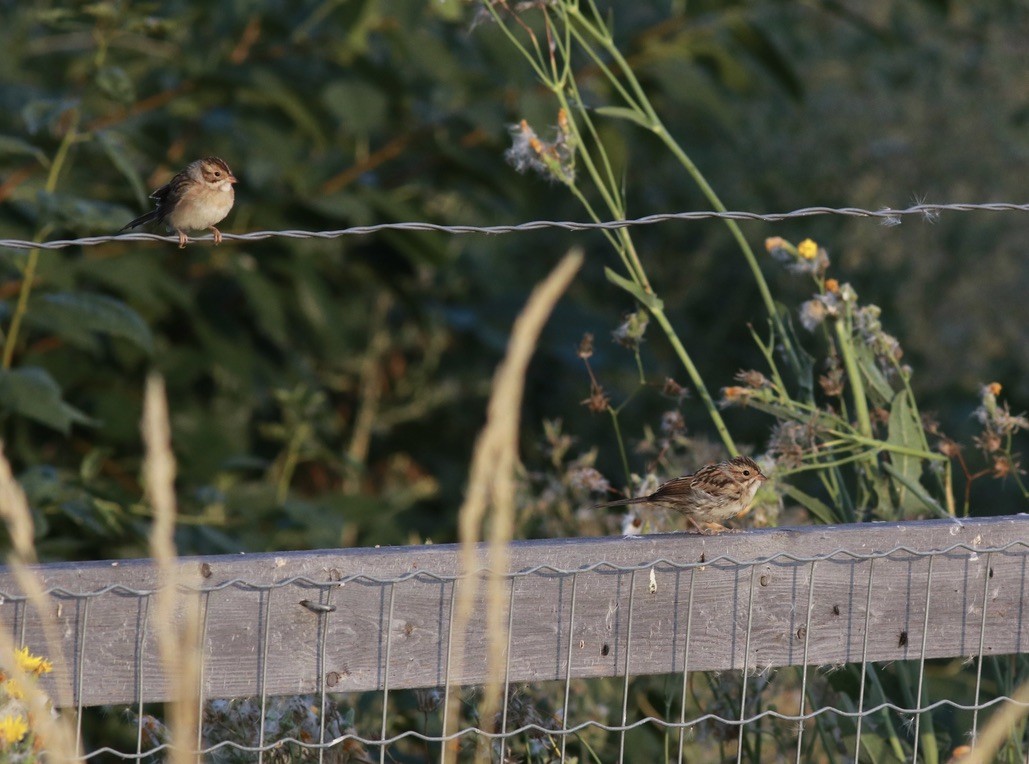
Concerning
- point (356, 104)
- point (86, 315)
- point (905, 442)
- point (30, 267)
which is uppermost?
point (356, 104)

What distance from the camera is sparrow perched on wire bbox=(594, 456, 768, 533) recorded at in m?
3.18

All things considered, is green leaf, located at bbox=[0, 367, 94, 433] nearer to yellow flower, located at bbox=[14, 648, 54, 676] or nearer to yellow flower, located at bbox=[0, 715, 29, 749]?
yellow flower, located at bbox=[14, 648, 54, 676]

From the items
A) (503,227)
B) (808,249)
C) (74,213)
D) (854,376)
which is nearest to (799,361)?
(854,376)

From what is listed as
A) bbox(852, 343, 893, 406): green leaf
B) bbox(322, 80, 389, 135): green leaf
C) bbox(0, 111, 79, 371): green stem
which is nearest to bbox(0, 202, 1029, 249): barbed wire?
bbox(852, 343, 893, 406): green leaf

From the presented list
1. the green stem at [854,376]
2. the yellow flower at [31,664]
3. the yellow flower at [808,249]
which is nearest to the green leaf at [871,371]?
the green stem at [854,376]

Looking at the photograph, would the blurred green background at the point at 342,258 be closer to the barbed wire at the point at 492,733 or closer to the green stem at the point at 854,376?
the green stem at the point at 854,376

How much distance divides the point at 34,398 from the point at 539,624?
1.63 metres

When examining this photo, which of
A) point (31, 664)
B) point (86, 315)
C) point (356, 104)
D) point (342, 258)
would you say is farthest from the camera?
point (342, 258)

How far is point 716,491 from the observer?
3.20 metres

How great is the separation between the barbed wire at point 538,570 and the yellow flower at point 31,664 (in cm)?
14

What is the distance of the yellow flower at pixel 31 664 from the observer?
6.46 feet

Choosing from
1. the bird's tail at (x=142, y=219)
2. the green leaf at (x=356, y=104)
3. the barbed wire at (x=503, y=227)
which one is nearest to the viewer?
the barbed wire at (x=503, y=227)

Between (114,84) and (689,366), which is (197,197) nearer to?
(114,84)

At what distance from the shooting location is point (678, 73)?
5125 mm
